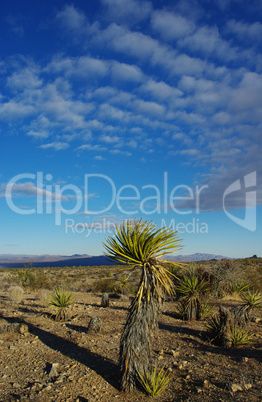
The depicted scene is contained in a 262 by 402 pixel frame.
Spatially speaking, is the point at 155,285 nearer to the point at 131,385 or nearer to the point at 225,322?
the point at 131,385

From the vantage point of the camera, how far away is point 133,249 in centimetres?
551

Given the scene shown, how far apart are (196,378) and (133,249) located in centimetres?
304

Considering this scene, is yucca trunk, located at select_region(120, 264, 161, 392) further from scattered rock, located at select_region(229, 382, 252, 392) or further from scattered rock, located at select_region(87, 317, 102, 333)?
scattered rock, located at select_region(87, 317, 102, 333)

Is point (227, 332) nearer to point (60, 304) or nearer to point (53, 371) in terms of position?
point (53, 371)

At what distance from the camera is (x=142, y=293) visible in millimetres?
5512

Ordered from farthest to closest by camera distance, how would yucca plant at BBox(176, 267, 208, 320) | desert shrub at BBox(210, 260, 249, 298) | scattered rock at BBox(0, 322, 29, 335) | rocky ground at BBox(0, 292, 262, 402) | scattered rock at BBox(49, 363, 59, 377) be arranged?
desert shrub at BBox(210, 260, 249, 298), yucca plant at BBox(176, 267, 208, 320), scattered rock at BBox(0, 322, 29, 335), scattered rock at BBox(49, 363, 59, 377), rocky ground at BBox(0, 292, 262, 402)

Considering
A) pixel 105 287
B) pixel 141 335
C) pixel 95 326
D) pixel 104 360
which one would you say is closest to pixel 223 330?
pixel 104 360

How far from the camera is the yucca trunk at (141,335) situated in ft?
17.7

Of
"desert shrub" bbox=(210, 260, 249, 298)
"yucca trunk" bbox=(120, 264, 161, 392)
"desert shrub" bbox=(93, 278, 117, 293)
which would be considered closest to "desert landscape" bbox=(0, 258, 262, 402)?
"yucca trunk" bbox=(120, 264, 161, 392)

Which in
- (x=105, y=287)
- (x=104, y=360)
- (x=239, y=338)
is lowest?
(x=105, y=287)

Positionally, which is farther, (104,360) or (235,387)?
(104,360)

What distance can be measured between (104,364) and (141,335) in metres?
2.01

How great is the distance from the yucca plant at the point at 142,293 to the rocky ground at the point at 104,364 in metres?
0.54

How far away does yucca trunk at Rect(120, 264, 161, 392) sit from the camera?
17.7 feet
